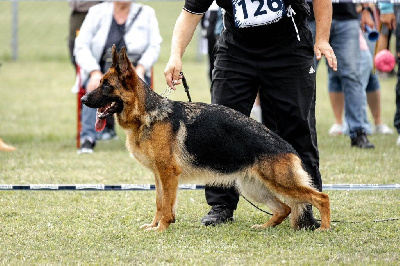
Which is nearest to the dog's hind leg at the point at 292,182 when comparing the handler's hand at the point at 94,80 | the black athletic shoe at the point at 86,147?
the handler's hand at the point at 94,80

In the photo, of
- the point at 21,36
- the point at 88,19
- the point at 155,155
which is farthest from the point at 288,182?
the point at 21,36

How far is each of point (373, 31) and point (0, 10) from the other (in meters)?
17.4

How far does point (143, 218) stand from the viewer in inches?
215

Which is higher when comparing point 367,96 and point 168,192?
point 168,192

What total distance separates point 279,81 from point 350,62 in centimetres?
349

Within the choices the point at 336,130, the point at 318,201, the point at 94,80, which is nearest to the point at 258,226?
the point at 318,201

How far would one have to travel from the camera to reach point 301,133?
5.14 meters

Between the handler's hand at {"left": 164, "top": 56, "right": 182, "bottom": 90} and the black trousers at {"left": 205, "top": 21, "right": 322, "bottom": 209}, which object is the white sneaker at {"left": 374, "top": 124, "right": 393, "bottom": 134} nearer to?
the black trousers at {"left": 205, "top": 21, "right": 322, "bottom": 209}

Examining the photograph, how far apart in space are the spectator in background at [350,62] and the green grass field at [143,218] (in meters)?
0.27

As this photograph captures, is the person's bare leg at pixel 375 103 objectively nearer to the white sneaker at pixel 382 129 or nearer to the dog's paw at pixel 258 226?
the white sneaker at pixel 382 129

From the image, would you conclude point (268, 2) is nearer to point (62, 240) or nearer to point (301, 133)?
point (301, 133)

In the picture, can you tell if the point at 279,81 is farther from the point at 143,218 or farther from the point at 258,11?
the point at 143,218

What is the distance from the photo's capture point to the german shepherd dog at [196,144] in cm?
484

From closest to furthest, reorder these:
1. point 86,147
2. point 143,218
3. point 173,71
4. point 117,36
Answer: point 173,71, point 143,218, point 117,36, point 86,147
